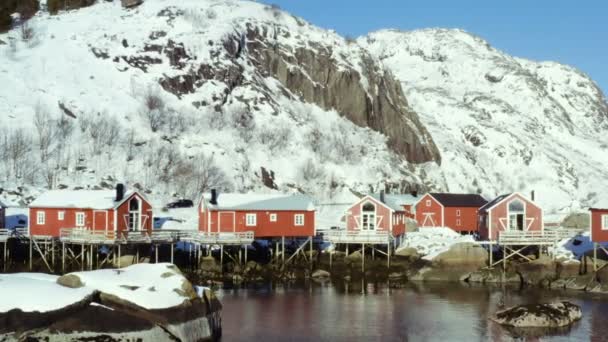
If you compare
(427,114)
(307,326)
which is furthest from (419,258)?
(427,114)

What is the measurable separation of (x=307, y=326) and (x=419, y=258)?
2416cm

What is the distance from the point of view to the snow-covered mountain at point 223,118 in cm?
9650

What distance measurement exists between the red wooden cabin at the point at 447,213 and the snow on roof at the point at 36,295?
5249cm

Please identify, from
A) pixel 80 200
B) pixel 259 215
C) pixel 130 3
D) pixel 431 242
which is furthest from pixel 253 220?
pixel 130 3

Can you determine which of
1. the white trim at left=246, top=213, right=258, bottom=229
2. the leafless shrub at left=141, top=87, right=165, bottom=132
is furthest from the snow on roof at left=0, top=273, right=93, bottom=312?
the leafless shrub at left=141, top=87, right=165, bottom=132

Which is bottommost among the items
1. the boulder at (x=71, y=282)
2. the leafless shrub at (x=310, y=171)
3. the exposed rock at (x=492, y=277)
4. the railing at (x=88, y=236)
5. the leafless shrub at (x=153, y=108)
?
the exposed rock at (x=492, y=277)

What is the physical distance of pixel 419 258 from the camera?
6022cm

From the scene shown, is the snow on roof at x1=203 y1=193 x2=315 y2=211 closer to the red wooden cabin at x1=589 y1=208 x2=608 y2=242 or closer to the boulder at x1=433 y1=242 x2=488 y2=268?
the boulder at x1=433 y1=242 x2=488 y2=268


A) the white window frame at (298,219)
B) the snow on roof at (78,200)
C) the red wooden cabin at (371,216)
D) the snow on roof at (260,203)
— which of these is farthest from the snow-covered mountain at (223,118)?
the red wooden cabin at (371,216)

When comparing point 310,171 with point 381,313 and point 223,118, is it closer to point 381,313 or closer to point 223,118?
point 223,118

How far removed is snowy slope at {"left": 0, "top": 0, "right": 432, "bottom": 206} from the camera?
9519 centimetres

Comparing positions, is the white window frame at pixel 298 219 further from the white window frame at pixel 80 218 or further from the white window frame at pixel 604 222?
the white window frame at pixel 604 222

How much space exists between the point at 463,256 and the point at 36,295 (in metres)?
36.6

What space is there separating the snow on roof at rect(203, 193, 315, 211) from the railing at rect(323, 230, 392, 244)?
2.91 m
